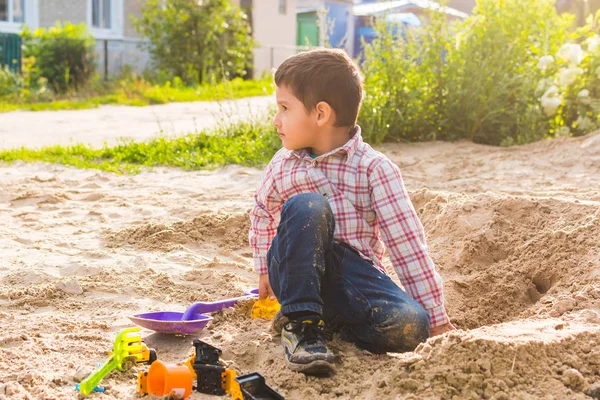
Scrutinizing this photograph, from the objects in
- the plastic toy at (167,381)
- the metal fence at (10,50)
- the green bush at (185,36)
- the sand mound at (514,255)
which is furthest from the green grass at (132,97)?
the plastic toy at (167,381)

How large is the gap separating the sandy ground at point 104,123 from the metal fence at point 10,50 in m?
3.61

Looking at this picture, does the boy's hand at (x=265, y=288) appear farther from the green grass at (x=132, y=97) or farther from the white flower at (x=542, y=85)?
the green grass at (x=132, y=97)

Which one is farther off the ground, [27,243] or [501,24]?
[501,24]

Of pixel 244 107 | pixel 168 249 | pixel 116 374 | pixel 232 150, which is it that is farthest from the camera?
pixel 244 107

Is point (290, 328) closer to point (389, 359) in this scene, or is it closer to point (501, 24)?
point (389, 359)

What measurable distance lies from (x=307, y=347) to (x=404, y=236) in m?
0.52

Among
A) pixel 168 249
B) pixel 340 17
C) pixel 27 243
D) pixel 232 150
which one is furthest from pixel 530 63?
pixel 340 17

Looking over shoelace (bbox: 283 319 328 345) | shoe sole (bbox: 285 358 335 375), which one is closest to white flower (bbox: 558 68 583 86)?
shoelace (bbox: 283 319 328 345)

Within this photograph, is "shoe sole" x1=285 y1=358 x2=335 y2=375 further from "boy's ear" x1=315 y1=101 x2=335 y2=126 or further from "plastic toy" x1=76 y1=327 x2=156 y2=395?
"boy's ear" x1=315 y1=101 x2=335 y2=126

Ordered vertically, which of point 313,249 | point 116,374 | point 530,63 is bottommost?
point 116,374

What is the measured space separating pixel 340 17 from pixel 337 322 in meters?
28.9

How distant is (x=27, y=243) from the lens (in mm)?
4082

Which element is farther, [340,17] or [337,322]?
[340,17]

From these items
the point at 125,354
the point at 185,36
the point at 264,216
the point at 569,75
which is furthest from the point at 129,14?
the point at 125,354
